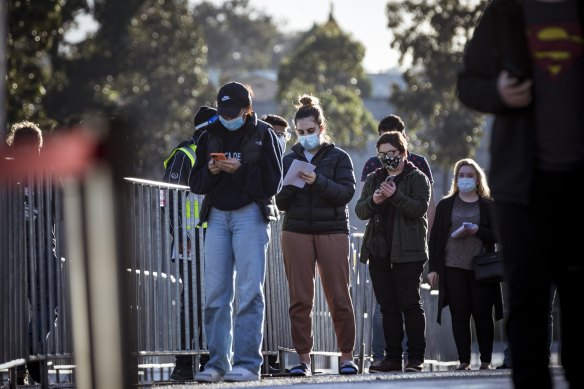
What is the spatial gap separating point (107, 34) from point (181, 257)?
4822cm

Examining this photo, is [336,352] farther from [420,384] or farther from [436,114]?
[436,114]

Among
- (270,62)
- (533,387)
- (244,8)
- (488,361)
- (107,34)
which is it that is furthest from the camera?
(270,62)

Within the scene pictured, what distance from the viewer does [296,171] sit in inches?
471

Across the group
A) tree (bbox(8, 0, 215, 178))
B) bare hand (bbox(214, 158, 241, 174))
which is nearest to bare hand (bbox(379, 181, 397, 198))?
bare hand (bbox(214, 158, 241, 174))

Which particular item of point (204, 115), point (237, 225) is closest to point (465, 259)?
point (204, 115)

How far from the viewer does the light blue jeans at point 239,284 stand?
10.6 metres

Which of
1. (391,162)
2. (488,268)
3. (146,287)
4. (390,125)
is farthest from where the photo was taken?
(390,125)

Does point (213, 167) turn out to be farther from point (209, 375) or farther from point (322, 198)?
point (322, 198)

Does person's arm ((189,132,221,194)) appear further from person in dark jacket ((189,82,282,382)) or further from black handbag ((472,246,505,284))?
black handbag ((472,246,505,284))

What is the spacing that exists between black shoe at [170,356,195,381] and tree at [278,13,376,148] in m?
50.9

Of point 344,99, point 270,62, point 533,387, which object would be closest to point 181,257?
point 533,387

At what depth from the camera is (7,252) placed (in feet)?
32.0

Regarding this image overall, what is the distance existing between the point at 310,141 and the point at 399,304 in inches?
54.9

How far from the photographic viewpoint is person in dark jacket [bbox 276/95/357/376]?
12039mm
